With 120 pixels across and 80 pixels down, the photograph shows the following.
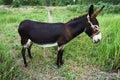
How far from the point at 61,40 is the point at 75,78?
77 cm

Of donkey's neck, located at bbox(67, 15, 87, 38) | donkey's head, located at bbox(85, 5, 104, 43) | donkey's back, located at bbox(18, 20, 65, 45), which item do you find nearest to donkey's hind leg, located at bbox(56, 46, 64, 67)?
donkey's back, located at bbox(18, 20, 65, 45)

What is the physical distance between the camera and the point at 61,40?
4.23m

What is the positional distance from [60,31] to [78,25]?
1.13 ft

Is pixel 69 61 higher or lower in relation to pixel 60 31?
lower

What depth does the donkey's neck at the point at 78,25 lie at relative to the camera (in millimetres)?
4246

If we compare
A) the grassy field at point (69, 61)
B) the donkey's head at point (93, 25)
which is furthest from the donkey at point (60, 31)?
the grassy field at point (69, 61)

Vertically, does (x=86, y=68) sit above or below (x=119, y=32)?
below

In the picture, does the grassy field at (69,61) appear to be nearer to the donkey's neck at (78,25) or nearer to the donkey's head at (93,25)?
the donkey's head at (93,25)

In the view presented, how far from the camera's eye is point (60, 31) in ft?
14.0

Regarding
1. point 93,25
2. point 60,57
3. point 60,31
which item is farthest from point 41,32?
point 93,25

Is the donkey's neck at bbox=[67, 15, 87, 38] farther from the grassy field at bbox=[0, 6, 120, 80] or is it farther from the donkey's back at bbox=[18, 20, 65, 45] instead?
the grassy field at bbox=[0, 6, 120, 80]

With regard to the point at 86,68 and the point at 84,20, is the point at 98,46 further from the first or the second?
the point at 84,20

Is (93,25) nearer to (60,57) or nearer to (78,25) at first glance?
(78,25)

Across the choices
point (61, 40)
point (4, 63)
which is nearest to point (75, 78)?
point (61, 40)
